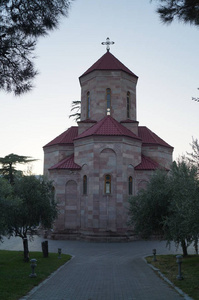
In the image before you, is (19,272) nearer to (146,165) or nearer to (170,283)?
(170,283)

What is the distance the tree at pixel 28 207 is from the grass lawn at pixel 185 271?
657 cm

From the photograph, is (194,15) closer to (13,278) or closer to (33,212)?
(13,278)

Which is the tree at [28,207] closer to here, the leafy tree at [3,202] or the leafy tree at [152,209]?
the leafy tree at [3,202]

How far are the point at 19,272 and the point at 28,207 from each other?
182 inches

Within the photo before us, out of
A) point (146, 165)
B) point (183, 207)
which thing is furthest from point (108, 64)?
point (183, 207)

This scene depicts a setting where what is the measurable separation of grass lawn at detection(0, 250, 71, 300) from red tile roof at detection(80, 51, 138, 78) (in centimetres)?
2028

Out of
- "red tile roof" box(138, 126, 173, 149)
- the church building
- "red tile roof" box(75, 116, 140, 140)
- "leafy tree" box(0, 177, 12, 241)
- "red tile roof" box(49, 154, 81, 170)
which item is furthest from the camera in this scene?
"red tile roof" box(138, 126, 173, 149)

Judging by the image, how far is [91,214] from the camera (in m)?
25.6

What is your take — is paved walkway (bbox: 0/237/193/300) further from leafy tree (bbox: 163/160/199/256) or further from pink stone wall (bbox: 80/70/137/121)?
pink stone wall (bbox: 80/70/137/121)

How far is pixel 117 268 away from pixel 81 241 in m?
11.3

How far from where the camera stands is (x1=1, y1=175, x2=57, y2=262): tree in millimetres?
16875

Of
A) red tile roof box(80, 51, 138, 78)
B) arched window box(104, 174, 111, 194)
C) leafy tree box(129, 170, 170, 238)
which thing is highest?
red tile roof box(80, 51, 138, 78)

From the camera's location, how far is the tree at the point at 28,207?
16.9 metres

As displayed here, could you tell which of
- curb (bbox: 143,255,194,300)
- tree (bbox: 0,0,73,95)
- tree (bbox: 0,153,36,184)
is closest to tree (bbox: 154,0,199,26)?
tree (bbox: 0,0,73,95)
